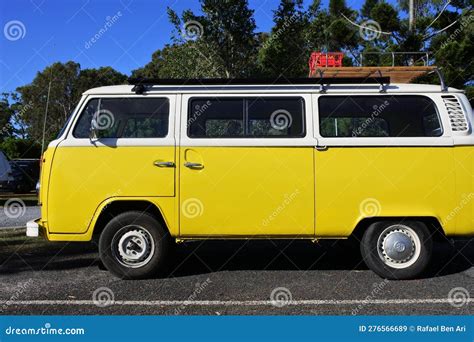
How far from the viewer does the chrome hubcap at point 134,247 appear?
5746mm

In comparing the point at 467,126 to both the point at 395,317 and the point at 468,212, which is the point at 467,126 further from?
the point at 395,317

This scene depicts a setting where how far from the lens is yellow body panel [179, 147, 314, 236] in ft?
18.5

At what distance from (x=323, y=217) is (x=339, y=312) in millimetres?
1317

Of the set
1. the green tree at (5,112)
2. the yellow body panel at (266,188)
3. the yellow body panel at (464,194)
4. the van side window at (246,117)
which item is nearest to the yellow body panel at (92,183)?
the yellow body panel at (266,188)

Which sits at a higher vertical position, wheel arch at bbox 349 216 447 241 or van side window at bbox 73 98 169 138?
van side window at bbox 73 98 169 138

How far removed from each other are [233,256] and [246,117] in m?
2.40

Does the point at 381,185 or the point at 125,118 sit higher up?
the point at 125,118

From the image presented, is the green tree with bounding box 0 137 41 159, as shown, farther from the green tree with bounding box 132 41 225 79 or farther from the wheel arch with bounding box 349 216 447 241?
the wheel arch with bounding box 349 216 447 241

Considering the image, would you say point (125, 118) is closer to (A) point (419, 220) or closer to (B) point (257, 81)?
(B) point (257, 81)

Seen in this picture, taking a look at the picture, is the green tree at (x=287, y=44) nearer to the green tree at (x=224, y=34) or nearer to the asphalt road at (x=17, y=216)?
the green tree at (x=224, y=34)

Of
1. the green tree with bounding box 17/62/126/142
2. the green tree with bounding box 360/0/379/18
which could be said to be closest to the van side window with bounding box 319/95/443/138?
the green tree with bounding box 360/0/379/18

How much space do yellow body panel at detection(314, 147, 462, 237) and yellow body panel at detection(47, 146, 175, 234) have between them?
1.91 m

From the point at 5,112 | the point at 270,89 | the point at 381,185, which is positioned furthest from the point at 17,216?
the point at 5,112

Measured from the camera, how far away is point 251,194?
565cm
